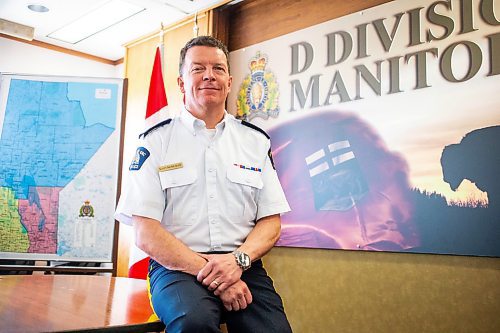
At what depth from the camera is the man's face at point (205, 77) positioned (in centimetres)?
183

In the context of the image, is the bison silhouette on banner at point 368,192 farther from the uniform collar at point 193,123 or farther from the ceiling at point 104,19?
the ceiling at point 104,19

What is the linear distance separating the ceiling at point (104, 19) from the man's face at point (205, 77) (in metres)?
2.01

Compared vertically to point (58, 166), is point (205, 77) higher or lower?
higher

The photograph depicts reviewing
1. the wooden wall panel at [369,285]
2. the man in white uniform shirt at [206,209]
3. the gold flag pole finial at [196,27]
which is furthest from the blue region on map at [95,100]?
the man in white uniform shirt at [206,209]

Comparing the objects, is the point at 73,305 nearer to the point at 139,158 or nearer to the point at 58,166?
the point at 139,158

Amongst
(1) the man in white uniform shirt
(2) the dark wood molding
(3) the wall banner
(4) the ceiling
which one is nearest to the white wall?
(2) the dark wood molding

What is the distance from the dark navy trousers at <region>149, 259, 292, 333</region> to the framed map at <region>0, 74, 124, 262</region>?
1.65 meters

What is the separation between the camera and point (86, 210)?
314cm

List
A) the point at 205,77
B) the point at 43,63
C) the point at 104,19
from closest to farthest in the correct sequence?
the point at 205,77, the point at 104,19, the point at 43,63

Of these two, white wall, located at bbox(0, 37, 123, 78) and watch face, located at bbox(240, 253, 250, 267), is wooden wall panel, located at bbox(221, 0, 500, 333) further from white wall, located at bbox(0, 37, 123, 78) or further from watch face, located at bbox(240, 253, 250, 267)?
white wall, located at bbox(0, 37, 123, 78)

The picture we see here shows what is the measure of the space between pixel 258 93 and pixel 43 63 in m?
2.54

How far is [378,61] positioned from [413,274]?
51.0 inches

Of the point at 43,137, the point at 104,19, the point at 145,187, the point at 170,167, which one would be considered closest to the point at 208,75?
the point at 170,167

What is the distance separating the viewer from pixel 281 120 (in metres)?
3.37
